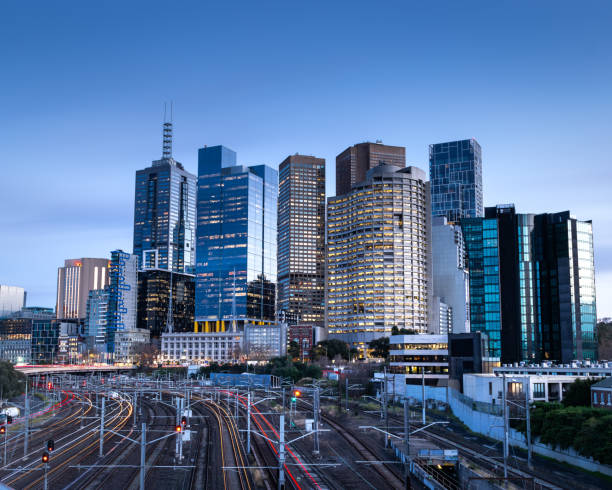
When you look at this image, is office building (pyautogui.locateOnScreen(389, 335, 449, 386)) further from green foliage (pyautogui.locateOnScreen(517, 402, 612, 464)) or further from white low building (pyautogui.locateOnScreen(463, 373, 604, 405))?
green foliage (pyautogui.locateOnScreen(517, 402, 612, 464))

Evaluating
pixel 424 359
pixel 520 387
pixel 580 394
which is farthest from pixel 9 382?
pixel 580 394

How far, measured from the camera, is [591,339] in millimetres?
198875

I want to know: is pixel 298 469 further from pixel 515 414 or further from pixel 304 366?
pixel 304 366

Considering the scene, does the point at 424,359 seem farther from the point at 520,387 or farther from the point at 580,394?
the point at 580,394

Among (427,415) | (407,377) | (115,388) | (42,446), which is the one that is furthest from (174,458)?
(115,388)

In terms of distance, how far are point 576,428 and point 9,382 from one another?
354 feet

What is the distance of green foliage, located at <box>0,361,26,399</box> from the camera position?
118 m

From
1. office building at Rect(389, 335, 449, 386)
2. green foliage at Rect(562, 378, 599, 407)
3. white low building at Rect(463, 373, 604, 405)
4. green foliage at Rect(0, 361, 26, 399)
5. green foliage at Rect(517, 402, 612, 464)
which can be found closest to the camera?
green foliage at Rect(517, 402, 612, 464)

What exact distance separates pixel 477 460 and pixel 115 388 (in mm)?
122795

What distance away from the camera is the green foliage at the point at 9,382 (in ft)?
387

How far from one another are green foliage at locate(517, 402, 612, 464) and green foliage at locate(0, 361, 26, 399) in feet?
318

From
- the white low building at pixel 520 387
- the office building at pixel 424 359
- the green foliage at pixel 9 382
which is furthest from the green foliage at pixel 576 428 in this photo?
the green foliage at pixel 9 382

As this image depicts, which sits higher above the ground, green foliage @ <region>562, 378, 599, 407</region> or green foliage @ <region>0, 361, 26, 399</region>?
green foliage @ <region>562, 378, 599, 407</region>

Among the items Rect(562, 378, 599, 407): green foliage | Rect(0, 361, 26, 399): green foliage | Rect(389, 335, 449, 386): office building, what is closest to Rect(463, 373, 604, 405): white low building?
Rect(562, 378, 599, 407): green foliage
